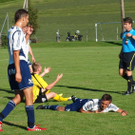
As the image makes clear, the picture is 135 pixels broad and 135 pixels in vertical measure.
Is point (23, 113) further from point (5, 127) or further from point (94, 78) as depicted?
point (94, 78)

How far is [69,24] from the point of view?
86188 millimetres

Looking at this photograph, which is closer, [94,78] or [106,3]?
[94,78]

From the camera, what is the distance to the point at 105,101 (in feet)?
25.7

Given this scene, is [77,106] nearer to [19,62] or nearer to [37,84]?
[37,84]

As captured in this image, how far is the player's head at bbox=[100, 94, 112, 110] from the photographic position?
25.5ft

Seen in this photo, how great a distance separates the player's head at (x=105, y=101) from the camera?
7.78 metres

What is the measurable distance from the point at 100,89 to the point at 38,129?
5180 mm

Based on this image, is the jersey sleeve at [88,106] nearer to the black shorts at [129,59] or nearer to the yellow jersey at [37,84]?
the yellow jersey at [37,84]

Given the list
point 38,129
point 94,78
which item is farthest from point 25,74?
point 94,78

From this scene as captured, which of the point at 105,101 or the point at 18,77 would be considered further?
the point at 105,101

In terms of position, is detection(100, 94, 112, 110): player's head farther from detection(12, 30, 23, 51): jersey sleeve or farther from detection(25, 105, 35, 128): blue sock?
detection(12, 30, 23, 51): jersey sleeve

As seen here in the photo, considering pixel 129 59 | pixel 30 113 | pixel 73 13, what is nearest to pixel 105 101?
pixel 30 113

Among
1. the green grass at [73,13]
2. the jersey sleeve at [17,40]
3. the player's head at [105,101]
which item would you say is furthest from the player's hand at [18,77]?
the green grass at [73,13]

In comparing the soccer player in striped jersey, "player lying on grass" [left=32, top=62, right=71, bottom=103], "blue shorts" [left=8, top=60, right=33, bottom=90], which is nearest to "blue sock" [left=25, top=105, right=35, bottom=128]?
the soccer player in striped jersey
